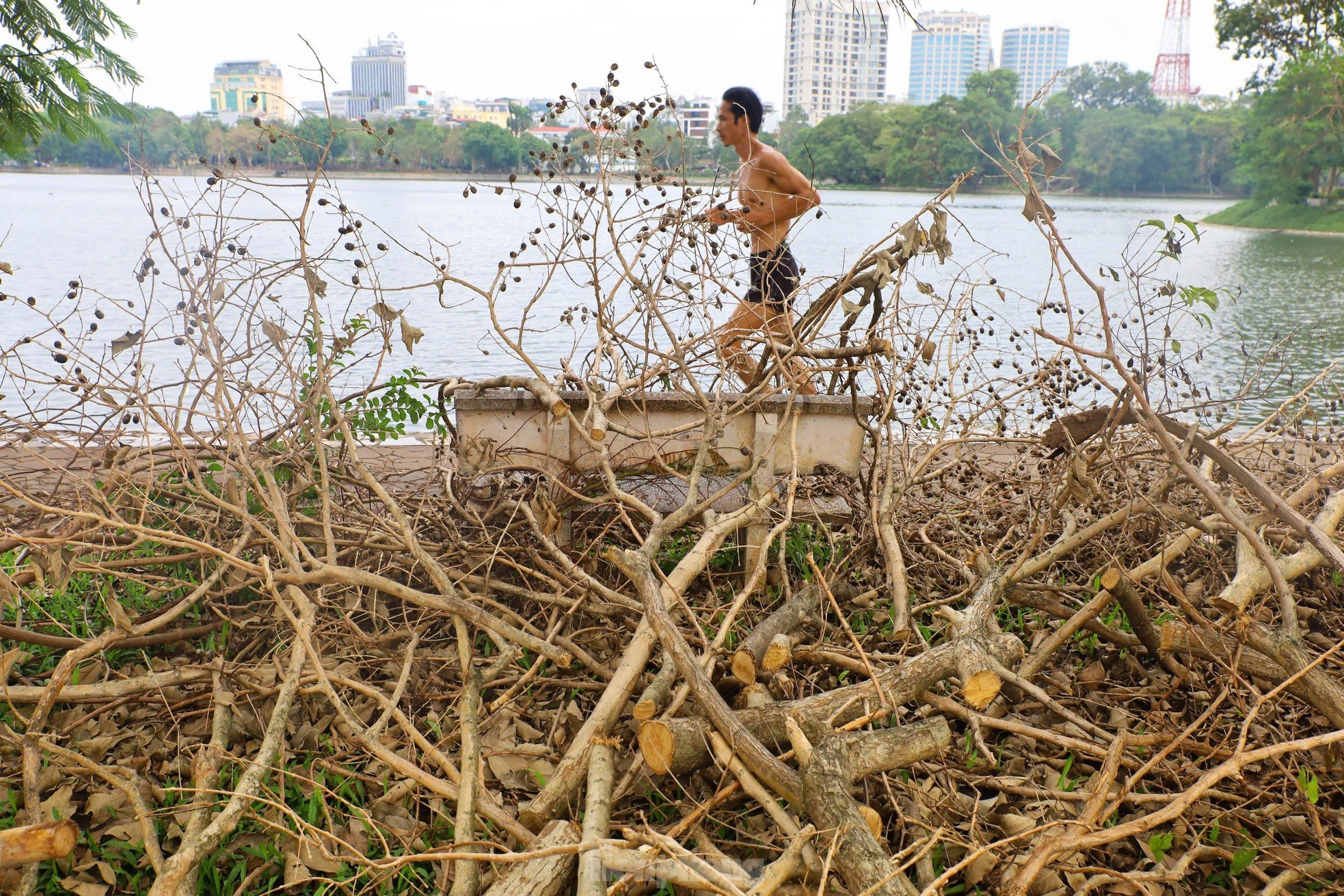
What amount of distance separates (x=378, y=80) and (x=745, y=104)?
3.70 metres

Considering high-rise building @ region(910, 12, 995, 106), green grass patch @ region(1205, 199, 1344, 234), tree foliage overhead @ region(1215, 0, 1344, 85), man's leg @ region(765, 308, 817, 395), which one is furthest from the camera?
high-rise building @ region(910, 12, 995, 106)

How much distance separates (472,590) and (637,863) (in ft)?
5.47

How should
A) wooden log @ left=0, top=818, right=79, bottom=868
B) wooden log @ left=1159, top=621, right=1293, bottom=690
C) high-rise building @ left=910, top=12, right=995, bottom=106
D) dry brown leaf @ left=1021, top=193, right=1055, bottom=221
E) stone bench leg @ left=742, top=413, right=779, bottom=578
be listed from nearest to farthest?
wooden log @ left=0, top=818, right=79, bottom=868, dry brown leaf @ left=1021, top=193, right=1055, bottom=221, wooden log @ left=1159, top=621, right=1293, bottom=690, stone bench leg @ left=742, top=413, right=779, bottom=578, high-rise building @ left=910, top=12, right=995, bottom=106

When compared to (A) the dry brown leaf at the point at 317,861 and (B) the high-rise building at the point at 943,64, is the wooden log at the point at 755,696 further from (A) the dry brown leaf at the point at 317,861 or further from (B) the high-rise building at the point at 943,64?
(B) the high-rise building at the point at 943,64

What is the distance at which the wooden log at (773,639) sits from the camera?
2.69 metres

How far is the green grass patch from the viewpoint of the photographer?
151 feet

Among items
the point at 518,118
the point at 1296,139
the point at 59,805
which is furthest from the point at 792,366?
the point at 1296,139

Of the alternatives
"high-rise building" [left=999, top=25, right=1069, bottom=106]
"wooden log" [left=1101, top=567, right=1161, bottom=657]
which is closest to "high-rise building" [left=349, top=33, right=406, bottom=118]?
"wooden log" [left=1101, top=567, right=1161, bottom=657]

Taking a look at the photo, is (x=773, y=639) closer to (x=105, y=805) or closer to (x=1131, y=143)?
(x=105, y=805)

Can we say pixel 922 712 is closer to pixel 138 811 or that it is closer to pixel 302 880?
pixel 302 880

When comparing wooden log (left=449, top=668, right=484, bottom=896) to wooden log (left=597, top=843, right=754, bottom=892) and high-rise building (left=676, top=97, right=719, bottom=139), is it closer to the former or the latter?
wooden log (left=597, top=843, right=754, bottom=892)

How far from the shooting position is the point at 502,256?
18844mm

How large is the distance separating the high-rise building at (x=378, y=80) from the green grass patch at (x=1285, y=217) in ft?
157

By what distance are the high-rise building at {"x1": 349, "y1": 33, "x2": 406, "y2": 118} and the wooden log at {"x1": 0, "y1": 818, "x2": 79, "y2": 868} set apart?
2.52 meters
